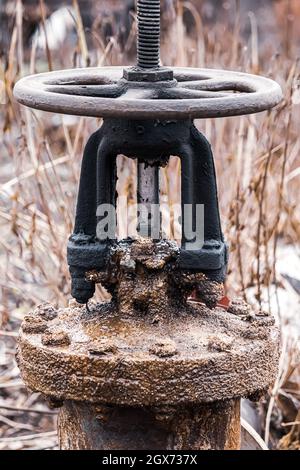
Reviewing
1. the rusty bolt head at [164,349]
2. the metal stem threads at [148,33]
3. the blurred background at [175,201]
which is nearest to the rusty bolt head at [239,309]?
the rusty bolt head at [164,349]

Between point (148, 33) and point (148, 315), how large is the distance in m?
0.78

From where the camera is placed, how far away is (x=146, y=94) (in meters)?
2.36

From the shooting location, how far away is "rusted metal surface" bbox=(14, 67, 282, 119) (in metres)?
2.14

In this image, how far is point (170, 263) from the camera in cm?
250

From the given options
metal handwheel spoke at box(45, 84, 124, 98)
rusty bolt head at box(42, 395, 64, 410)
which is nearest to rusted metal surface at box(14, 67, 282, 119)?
metal handwheel spoke at box(45, 84, 124, 98)

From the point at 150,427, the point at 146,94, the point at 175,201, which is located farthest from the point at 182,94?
the point at 175,201

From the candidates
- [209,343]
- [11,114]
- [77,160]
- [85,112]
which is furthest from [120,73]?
[77,160]

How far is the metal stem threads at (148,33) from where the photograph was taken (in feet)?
7.97

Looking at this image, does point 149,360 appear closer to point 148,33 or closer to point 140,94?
point 140,94

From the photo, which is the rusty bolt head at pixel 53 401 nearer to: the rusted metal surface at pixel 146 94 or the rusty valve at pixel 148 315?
the rusty valve at pixel 148 315

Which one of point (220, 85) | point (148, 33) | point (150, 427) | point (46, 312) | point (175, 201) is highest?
point (148, 33)

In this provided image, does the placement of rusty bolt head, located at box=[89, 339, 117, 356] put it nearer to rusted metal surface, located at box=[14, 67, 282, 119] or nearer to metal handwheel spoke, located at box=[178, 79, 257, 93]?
rusted metal surface, located at box=[14, 67, 282, 119]
